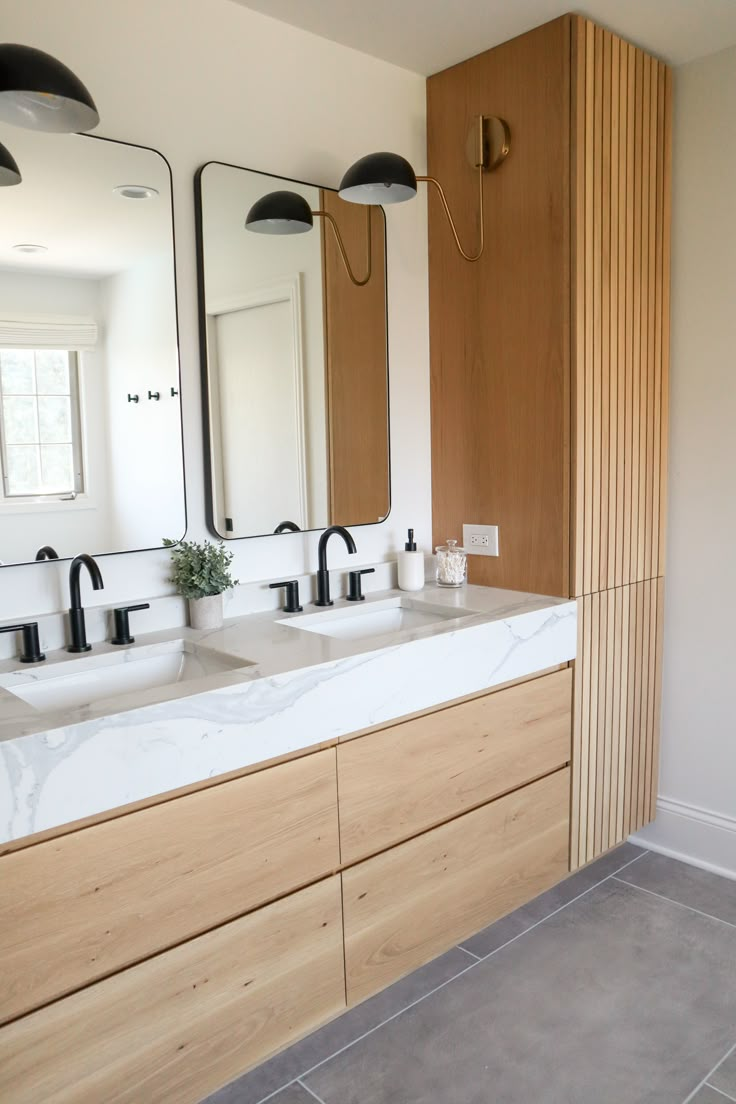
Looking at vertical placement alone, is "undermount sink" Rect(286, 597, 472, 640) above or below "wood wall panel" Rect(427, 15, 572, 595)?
below

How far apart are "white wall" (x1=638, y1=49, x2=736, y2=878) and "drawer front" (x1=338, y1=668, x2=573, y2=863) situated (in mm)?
578

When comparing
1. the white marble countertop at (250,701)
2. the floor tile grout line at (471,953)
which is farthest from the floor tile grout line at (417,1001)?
the white marble countertop at (250,701)

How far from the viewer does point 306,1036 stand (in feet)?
6.45

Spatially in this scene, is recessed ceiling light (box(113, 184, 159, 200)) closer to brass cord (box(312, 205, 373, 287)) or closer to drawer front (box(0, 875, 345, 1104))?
brass cord (box(312, 205, 373, 287))

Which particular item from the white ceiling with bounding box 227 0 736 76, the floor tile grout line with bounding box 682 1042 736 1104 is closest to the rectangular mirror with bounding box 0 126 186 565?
the white ceiling with bounding box 227 0 736 76

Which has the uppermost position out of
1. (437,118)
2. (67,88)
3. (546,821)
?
(437,118)

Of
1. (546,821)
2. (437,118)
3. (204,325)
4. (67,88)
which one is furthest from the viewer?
(437,118)

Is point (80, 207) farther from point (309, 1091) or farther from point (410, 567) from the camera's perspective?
point (309, 1091)

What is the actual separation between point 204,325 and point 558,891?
194cm

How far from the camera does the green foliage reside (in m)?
2.10

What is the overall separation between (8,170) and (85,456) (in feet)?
Result: 1.99

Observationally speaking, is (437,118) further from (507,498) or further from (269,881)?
(269,881)

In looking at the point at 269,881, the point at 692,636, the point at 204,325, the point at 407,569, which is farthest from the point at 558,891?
the point at 204,325

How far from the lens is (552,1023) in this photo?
206 centimetres
